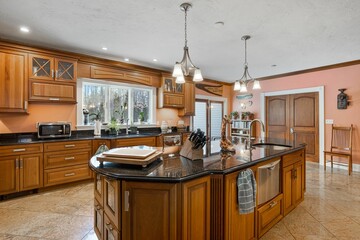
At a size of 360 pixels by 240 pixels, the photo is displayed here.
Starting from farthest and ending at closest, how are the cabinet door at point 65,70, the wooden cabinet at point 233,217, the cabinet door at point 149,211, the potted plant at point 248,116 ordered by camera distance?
the potted plant at point 248,116 < the cabinet door at point 65,70 < the wooden cabinet at point 233,217 < the cabinet door at point 149,211

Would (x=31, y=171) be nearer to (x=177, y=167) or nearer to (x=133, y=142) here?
(x=133, y=142)

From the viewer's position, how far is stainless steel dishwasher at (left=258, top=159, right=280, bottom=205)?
200 centimetres

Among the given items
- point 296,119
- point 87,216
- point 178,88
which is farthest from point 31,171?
point 296,119

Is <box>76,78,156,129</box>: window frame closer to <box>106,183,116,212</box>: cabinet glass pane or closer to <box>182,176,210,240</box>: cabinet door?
<box>106,183,116,212</box>: cabinet glass pane

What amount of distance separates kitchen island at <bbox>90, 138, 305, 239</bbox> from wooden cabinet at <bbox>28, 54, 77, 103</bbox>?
8.11 ft

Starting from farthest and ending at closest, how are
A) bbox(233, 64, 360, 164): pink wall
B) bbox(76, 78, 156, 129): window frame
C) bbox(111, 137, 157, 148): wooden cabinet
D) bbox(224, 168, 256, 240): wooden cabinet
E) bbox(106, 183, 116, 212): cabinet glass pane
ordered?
bbox(233, 64, 360, 164): pink wall, bbox(76, 78, 156, 129): window frame, bbox(111, 137, 157, 148): wooden cabinet, bbox(224, 168, 256, 240): wooden cabinet, bbox(106, 183, 116, 212): cabinet glass pane

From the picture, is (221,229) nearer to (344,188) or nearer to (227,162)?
(227,162)

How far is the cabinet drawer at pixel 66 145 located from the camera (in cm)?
334

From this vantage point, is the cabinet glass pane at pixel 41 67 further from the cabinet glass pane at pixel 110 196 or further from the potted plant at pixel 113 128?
the cabinet glass pane at pixel 110 196

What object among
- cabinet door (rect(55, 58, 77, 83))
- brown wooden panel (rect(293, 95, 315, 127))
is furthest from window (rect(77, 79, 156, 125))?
brown wooden panel (rect(293, 95, 315, 127))

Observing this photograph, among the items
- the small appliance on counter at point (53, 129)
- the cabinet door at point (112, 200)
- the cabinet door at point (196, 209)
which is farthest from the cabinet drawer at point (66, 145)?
the cabinet door at point (196, 209)

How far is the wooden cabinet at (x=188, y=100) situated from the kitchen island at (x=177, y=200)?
3669 mm

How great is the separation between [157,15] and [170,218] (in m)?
2.39

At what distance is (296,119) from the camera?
225 inches
